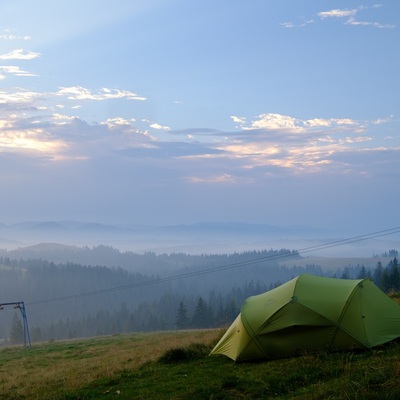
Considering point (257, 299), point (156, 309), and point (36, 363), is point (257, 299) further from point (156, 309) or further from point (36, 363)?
point (156, 309)

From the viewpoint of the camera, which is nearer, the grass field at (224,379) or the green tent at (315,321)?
the grass field at (224,379)

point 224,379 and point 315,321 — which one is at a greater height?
point 315,321

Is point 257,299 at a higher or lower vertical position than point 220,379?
higher

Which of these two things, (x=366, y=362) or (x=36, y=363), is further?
(x=36, y=363)

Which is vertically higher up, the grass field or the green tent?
the green tent

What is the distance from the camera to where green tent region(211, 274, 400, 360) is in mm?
13117

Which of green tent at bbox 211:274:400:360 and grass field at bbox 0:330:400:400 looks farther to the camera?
green tent at bbox 211:274:400:360

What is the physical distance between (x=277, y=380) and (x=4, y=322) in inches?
8117

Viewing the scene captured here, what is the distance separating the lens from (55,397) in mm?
13508

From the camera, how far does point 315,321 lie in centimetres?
1336

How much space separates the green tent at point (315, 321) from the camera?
1312cm

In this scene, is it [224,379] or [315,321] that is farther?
[315,321]

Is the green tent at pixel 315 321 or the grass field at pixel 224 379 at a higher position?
the green tent at pixel 315 321

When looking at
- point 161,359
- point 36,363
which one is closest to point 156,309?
point 36,363
